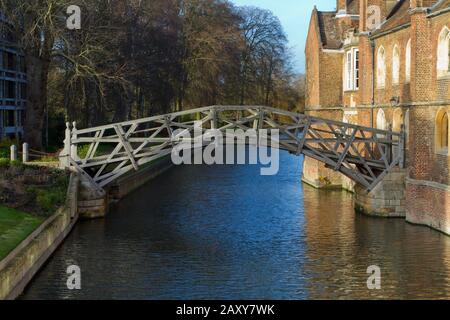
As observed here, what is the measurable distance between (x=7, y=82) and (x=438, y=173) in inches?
1189

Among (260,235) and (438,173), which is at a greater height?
(438,173)

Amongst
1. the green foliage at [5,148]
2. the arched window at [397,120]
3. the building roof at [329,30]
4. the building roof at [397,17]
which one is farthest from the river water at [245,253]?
the building roof at [329,30]

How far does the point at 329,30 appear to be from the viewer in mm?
36031

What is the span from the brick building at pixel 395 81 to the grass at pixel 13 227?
12.2 meters

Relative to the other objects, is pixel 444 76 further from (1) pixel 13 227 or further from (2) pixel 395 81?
(1) pixel 13 227

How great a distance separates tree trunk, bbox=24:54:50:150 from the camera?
3183 centimetres

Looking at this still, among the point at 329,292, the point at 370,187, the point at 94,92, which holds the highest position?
the point at 94,92

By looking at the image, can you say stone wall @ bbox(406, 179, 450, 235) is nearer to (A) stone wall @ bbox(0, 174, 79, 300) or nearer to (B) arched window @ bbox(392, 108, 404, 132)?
(B) arched window @ bbox(392, 108, 404, 132)

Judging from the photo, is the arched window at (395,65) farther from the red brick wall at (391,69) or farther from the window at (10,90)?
the window at (10,90)

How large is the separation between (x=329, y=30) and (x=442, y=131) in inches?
594

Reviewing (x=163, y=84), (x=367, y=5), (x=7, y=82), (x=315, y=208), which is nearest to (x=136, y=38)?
(x=163, y=84)

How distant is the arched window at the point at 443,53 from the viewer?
2164 centimetres

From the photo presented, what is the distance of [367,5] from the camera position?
99.1ft
